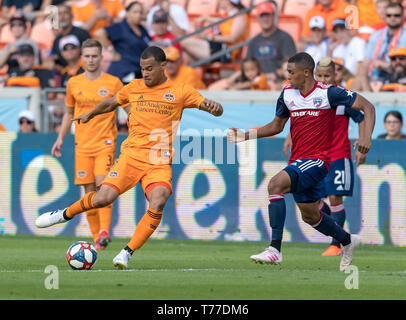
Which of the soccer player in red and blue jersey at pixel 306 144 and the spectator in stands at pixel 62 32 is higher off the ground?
the spectator in stands at pixel 62 32

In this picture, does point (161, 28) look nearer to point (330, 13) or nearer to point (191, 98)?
point (330, 13)

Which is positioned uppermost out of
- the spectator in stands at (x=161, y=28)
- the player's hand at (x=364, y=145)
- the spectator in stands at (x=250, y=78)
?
the spectator in stands at (x=161, y=28)

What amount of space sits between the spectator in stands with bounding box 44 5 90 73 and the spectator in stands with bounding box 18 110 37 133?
2.58 meters

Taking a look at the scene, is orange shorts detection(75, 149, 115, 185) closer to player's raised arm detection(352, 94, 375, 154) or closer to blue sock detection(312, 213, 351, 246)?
blue sock detection(312, 213, 351, 246)

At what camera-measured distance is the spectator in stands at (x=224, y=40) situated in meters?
17.9

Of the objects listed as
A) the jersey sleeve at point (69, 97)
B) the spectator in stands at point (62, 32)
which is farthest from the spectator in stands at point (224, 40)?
the jersey sleeve at point (69, 97)

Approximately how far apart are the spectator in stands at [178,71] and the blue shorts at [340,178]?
4.58 m

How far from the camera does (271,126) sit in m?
9.90

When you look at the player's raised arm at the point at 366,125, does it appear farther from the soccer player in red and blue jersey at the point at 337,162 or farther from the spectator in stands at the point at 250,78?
the spectator in stands at the point at 250,78

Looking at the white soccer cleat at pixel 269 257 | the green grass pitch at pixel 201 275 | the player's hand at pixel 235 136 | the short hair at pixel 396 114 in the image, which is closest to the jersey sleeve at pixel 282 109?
the player's hand at pixel 235 136

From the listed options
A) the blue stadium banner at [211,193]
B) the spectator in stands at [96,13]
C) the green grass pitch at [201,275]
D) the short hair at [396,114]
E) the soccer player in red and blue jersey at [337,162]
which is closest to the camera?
the green grass pitch at [201,275]

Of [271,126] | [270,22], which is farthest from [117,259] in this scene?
[270,22]

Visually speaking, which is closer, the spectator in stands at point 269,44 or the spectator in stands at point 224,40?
the spectator in stands at point 269,44

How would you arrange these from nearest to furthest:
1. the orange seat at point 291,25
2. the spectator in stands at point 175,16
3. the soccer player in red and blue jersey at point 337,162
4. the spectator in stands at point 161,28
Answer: the soccer player in red and blue jersey at point 337,162, the spectator in stands at point 161,28, the orange seat at point 291,25, the spectator in stands at point 175,16
